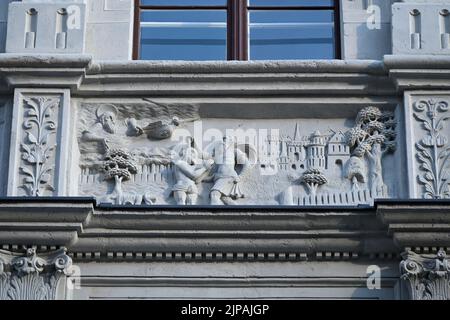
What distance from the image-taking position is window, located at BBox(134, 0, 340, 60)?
1493 cm

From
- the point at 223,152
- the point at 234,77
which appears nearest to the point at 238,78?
the point at 234,77

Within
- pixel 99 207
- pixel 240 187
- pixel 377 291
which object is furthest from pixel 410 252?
pixel 99 207

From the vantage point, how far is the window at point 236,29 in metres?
14.9

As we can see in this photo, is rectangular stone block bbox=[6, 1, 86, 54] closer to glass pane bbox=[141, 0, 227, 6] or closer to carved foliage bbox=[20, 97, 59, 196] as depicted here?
carved foliage bbox=[20, 97, 59, 196]

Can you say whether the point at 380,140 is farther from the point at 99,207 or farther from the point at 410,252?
the point at 99,207

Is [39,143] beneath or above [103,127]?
beneath

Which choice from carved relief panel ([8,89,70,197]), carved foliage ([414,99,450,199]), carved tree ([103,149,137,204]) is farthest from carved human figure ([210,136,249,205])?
carved foliage ([414,99,450,199])

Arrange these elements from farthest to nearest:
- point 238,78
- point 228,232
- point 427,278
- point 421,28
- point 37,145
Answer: point 421,28
point 238,78
point 37,145
point 228,232
point 427,278

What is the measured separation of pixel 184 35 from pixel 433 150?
234 cm

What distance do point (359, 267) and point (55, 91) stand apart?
8.97 feet

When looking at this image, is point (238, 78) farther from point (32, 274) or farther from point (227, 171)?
point (32, 274)

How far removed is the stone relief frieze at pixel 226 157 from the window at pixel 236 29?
2.27 feet

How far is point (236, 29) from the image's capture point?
15.0 metres
